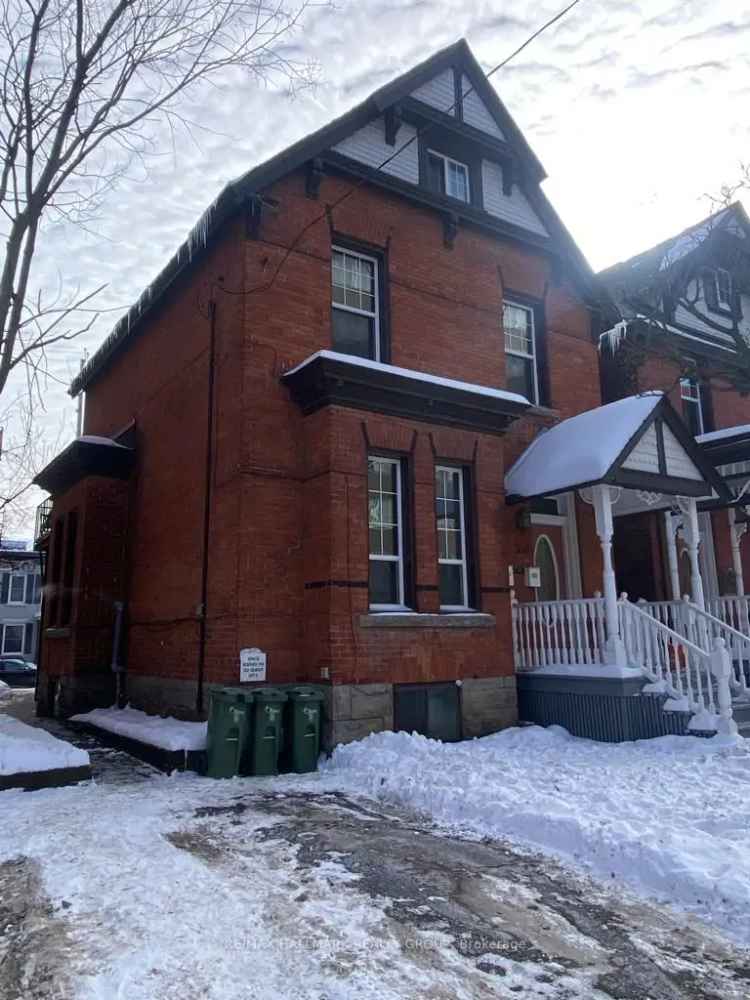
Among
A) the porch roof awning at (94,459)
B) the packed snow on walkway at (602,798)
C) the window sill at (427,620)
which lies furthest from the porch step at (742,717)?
the porch roof awning at (94,459)

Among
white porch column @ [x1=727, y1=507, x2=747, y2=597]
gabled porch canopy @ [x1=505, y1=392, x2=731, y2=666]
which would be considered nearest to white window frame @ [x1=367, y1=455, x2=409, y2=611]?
gabled porch canopy @ [x1=505, y1=392, x2=731, y2=666]

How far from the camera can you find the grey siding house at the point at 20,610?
41.4m

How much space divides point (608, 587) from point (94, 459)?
31.9 ft

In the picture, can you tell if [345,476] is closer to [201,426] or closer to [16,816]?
[201,426]

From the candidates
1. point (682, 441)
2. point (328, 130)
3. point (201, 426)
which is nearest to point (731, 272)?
point (682, 441)

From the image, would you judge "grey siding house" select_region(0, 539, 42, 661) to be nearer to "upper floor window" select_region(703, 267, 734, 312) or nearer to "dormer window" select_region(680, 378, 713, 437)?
"dormer window" select_region(680, 378, 713, 437)

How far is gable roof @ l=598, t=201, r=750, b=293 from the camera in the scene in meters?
14.3

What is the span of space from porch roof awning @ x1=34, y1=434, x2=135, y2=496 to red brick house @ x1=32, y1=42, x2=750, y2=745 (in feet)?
0.27

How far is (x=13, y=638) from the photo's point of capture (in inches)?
1641

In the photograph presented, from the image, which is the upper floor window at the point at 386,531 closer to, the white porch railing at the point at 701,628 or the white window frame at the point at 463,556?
the white window frame at the point at 463,556

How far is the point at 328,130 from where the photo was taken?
38.4ft

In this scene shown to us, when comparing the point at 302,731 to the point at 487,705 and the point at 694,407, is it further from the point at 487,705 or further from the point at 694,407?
the point at 694,407

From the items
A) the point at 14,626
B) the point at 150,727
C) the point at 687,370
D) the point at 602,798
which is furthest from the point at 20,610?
the point at 602,798

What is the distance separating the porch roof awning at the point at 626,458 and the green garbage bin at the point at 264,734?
5.19 metres
